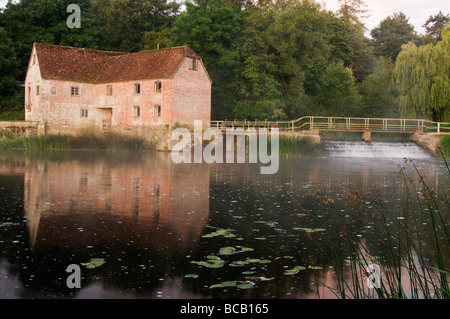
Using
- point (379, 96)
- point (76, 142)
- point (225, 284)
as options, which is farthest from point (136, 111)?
point (225, 284)

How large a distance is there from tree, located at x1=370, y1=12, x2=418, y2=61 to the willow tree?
23.4 meters

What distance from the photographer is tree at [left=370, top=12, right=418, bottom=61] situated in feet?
217

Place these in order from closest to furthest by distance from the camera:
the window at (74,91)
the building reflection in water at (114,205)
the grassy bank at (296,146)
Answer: the building reflection in water at (114,205), the grassy bank at (296,146), the window at (74,91)

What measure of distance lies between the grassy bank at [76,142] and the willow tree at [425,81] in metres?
20.9

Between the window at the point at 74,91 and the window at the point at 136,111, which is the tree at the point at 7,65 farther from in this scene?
the window at the point at 136,111

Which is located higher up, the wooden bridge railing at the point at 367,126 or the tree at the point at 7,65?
the tree at the point at 7,65

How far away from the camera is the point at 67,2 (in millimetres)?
55062

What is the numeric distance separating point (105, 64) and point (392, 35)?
38.7m

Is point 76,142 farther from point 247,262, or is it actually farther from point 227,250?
point 247,262

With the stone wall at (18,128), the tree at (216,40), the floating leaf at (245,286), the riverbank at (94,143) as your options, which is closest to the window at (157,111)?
the riverbank at (94,143)

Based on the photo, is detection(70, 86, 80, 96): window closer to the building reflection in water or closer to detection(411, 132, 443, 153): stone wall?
the building reflection in water

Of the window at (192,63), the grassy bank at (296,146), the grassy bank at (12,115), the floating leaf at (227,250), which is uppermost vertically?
the window at (192,63)

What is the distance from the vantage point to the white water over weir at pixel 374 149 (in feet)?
131

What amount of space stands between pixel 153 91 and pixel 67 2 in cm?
1892
